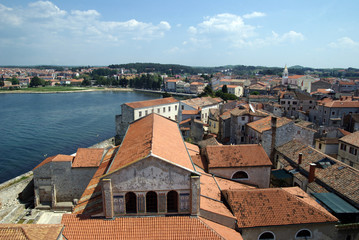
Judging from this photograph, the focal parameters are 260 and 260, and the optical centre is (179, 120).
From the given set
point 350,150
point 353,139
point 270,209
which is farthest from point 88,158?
point 353,139

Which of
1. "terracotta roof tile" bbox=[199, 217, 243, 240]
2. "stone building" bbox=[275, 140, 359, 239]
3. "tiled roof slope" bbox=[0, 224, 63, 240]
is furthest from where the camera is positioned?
"stone building" bbox=[275, 140, 359, 239]

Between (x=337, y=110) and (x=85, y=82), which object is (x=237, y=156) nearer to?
(x=337, y=110)

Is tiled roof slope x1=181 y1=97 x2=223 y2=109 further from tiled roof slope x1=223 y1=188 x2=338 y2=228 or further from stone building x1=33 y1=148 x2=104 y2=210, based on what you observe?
tiled roof slope x1=223 y1=188 x2=338 y2=228

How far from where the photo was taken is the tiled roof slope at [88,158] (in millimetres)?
24283

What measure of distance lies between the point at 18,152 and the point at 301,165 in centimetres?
4401

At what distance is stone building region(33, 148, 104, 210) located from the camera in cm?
2441

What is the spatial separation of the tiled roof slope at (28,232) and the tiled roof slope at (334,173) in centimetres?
1760

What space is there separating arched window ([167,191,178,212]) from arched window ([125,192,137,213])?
180cm

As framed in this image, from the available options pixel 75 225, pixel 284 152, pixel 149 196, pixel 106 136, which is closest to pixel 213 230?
pixel 149 196

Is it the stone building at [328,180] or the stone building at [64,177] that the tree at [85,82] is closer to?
the stone building at [64,177]

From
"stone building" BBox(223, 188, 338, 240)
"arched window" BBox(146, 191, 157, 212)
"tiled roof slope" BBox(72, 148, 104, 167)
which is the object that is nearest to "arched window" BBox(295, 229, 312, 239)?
"stone building" BBox(223, 188, 338, 240)

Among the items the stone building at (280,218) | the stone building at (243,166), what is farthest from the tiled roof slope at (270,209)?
the stone building at (243,166)

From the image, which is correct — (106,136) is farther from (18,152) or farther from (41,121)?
(41,121)

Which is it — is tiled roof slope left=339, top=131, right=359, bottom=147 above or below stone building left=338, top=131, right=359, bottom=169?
above
